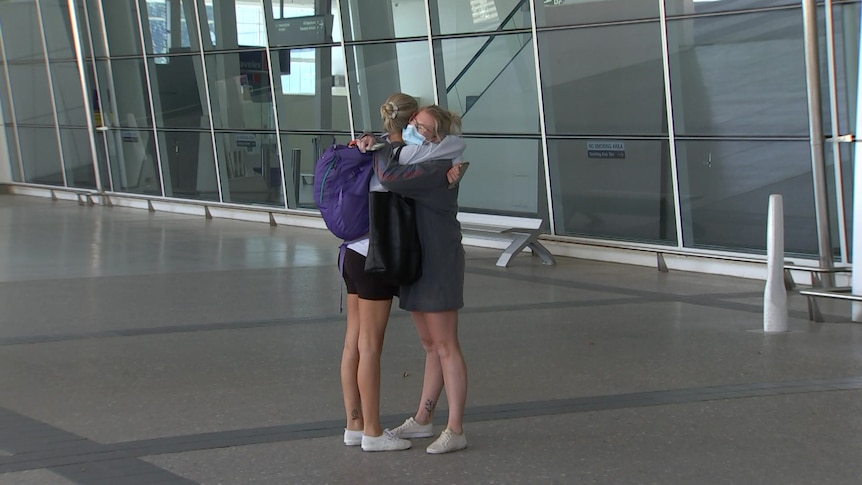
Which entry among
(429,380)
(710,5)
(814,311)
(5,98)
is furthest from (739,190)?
(5,98)

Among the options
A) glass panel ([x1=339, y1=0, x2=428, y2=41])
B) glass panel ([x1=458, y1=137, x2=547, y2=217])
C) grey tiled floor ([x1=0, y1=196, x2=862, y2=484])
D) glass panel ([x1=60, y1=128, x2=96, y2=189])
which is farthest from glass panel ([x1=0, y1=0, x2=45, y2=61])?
grey tiled floor ([x1=0, y1=196, x2=862, y2=484])

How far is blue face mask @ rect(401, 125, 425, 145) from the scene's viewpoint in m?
5.10

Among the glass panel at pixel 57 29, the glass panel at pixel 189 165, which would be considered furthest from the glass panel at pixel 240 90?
the glass panel at pixel 57 29

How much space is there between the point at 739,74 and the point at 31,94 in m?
19.2

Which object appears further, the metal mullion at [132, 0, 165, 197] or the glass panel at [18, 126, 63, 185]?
the glass panel at [18, 126, 63, 185]

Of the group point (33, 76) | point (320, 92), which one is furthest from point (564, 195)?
point (33, 76)

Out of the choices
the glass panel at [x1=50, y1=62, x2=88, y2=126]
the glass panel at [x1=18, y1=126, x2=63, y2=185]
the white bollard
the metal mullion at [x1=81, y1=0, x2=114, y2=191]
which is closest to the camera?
the white bollard

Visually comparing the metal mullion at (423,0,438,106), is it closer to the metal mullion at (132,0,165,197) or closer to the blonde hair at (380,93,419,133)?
the metal mullion at (132,0,165,197)

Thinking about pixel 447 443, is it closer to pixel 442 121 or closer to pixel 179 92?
pixel 442 121

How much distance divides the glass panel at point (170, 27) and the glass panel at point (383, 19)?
426 centimetres

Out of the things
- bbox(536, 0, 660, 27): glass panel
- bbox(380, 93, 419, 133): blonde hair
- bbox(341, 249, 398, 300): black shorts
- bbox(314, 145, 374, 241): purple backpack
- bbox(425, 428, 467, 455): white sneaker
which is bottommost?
bbox(425, 428, 467, 455): white sneaker

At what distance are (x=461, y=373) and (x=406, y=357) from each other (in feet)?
7.70

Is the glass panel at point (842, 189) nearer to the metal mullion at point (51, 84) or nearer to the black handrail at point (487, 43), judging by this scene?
the black handrail at point (487, 43)

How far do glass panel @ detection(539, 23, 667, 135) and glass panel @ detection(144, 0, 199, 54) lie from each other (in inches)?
339
